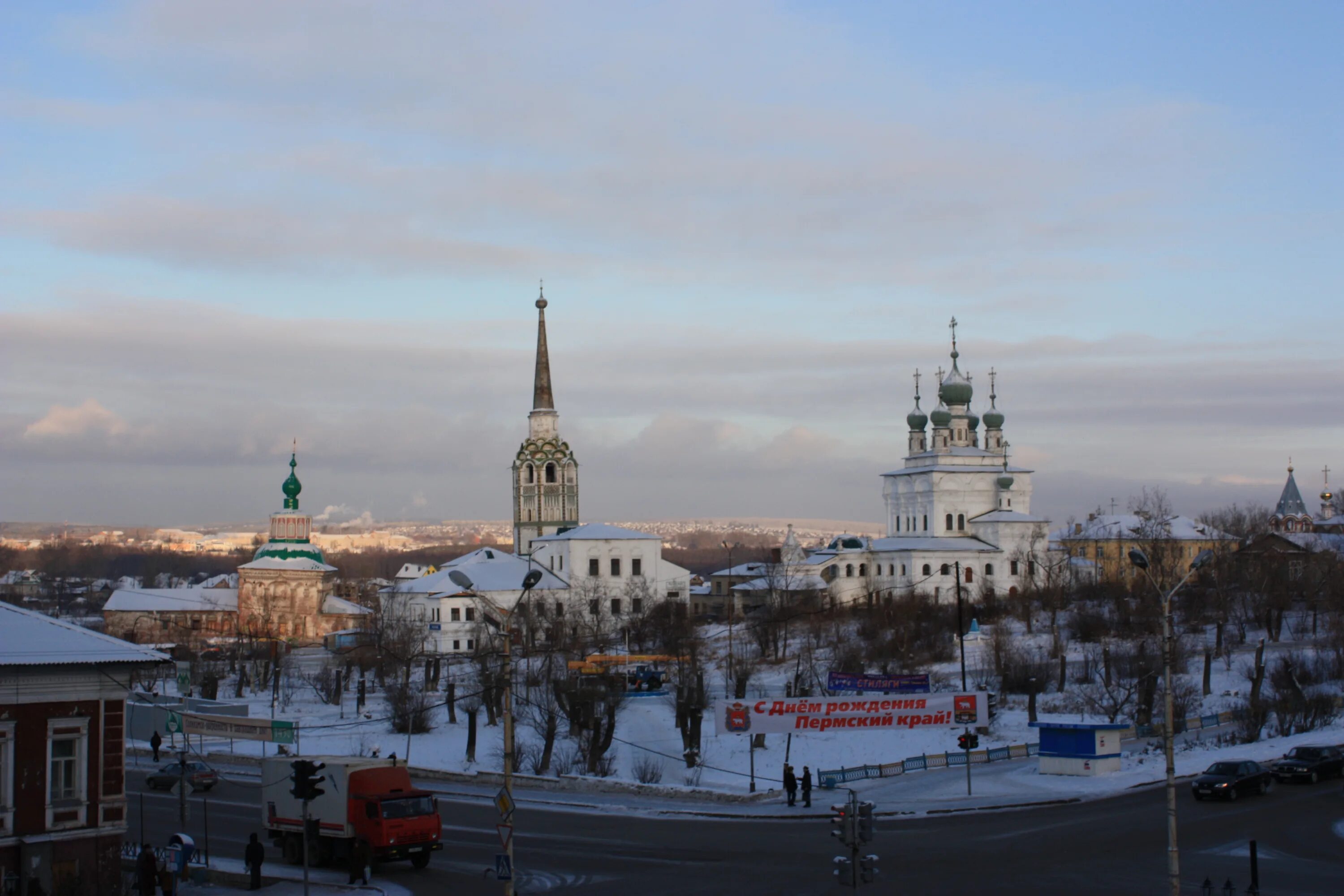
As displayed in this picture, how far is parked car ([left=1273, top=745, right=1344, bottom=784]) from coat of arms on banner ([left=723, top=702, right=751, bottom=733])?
41.3 feet

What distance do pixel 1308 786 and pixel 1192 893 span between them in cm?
1305

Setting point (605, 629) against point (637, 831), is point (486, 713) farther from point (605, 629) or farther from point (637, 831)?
point (605, 629)

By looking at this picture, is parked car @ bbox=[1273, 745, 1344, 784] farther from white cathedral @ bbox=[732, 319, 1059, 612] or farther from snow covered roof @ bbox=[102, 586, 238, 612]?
snow covered roof @ bbox=[102, 586, 238, 612]

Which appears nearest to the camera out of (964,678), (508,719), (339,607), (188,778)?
(508,719)

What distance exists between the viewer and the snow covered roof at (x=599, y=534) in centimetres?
9000

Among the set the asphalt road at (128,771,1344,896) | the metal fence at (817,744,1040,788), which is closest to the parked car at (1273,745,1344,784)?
the asphalt road at (128,771,1344,896)

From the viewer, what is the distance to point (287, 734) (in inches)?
1674

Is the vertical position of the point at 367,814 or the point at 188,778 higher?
the point at 367,814

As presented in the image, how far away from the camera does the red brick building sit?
2206 cm

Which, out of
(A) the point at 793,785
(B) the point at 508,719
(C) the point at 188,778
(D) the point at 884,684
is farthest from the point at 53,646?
(D) the point at 884,684

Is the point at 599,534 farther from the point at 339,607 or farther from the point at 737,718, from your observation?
the point at 737,718

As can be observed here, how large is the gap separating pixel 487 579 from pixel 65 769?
209ft

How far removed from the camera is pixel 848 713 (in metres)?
39.6

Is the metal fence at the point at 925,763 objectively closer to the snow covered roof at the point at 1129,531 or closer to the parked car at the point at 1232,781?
the parked car at the point at 1232,781
